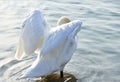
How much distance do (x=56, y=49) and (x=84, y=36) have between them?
2.95 m

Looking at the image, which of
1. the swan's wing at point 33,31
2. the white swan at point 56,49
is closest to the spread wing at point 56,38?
the white swan at point 56,49

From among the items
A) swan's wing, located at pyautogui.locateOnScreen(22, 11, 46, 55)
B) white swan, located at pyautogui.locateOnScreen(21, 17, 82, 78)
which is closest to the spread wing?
white swan, located at pyautogui.locateOnScreen(21, 17, 82, 78)

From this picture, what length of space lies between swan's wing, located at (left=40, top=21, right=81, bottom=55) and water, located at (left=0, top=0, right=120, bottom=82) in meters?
1.13

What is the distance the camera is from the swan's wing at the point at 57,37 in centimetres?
627

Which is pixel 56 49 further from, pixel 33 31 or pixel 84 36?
pixel 84 36

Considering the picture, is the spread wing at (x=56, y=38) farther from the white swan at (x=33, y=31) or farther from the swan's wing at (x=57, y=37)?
the white swan at (x=33, y=31)

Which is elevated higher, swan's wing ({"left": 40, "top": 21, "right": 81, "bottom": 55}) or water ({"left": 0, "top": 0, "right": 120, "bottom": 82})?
swan's wing ({"left": 40, "top": 21, "right": 81, "bottom": 55})

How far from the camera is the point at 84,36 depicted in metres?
9.43

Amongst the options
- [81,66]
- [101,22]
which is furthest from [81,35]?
[81,66]

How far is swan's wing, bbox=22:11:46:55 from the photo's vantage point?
6.68 metres

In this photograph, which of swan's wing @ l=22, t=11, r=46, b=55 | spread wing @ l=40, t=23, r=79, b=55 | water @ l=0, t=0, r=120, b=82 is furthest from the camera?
water @ l=0, t=0, r=120, b=82

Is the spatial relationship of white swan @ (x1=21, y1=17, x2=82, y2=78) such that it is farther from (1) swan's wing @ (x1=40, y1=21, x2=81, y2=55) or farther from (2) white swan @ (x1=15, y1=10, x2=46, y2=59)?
(2) white swan @ (x1=15, y1=10, x2=46, y2=59)

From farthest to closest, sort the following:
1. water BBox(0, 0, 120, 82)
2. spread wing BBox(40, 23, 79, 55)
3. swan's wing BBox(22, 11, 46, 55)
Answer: water BBox(0, 0, 120, 82) < swan's wing BBox(22, 11, 46, 55) < spread wing BBox(40, 23, 79, 55)

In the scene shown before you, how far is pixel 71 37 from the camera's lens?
21.2ft
